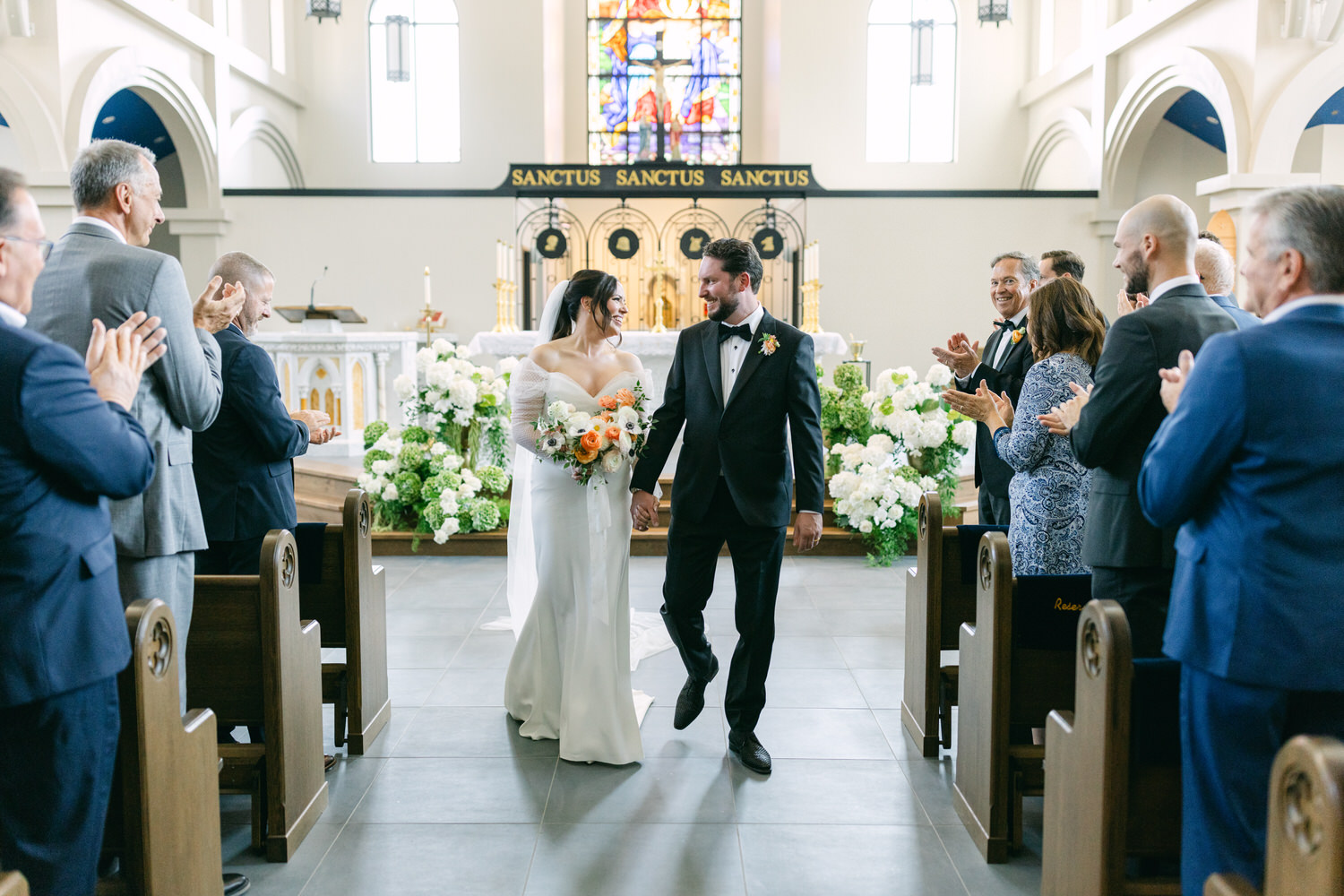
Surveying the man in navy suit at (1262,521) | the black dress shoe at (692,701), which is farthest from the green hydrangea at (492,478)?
the man in navy suit at (1262,521)

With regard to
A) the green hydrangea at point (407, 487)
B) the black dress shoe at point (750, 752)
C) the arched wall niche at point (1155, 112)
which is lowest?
the black dress shoe at point (750, 752)

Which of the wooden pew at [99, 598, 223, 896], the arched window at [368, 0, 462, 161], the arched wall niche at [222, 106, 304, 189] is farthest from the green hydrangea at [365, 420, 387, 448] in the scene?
the arched window at [368, 0, 462, 161]

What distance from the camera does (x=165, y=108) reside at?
38.5 feet

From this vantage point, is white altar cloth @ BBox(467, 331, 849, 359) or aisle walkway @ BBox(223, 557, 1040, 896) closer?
aisle walkway @ BBox(223, 557, 1040, 896)

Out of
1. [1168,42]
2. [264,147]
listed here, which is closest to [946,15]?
[1168,42]

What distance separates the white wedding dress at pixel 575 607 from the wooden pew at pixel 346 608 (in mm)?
581

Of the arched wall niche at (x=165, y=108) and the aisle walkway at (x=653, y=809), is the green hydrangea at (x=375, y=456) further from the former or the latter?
the arched wall niche at (x=165, y=108)

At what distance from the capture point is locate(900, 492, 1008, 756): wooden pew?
362cm

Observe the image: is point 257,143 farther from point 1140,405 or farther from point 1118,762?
point 1118,762

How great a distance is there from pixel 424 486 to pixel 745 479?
390 centimetres

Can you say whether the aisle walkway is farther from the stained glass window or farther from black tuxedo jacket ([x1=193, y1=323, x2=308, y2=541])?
the stained glass window

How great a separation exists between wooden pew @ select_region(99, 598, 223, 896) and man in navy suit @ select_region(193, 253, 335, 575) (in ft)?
3.23

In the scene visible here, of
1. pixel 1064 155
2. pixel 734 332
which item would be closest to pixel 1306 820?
pixel 734 332

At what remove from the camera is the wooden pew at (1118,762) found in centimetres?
204
